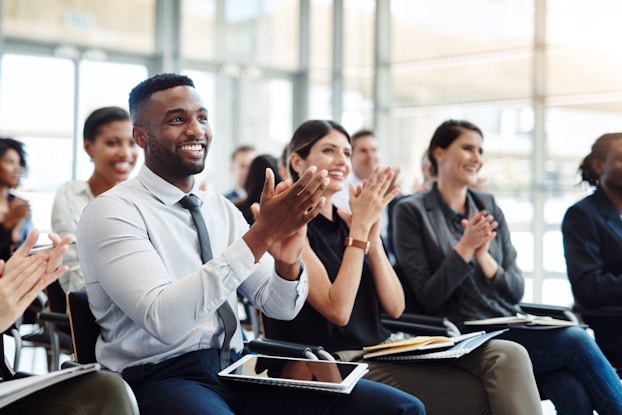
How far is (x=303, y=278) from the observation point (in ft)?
7.25

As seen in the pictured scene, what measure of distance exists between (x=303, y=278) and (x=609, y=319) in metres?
1.76

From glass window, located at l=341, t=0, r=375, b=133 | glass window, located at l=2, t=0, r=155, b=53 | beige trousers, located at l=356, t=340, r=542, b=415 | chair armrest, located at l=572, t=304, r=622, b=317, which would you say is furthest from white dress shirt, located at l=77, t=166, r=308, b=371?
glass window, located at l=341, t=0, r=375, b=133

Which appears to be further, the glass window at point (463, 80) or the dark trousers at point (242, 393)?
the glass window at point (463, 80)

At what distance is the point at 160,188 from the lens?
7.13 feet

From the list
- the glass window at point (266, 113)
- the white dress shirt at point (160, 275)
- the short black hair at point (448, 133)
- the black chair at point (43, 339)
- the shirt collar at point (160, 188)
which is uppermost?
the glass window at point (266, 113)

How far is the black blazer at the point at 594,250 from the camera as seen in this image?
3.31 m

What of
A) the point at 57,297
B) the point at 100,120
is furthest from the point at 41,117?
the point at 57,297

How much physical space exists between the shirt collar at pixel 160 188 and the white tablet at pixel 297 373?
481 millimetres

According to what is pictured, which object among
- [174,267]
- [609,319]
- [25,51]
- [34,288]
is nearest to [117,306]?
[174,267]

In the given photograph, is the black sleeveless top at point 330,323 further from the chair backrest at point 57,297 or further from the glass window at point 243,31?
the glass window at point 243,31

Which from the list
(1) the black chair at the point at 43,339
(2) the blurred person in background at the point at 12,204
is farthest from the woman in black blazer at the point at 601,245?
(2) the blurred person in background at the point at 12,204

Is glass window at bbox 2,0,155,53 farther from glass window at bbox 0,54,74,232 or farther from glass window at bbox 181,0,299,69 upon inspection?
glass window at bbox 181,0,299,69

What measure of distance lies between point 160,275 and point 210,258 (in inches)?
8.6

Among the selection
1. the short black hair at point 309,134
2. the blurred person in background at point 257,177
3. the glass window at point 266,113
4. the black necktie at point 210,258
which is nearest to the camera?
the black necktie at point 210,258
